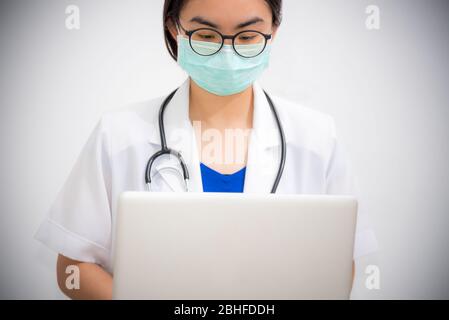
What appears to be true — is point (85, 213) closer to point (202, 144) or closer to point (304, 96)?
point (202, 144)

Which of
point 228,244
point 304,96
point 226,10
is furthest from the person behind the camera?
point 304,96

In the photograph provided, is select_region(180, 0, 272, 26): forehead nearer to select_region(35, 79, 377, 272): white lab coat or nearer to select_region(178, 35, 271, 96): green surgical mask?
select_region(178, 35, 271, 96): green surgical mask

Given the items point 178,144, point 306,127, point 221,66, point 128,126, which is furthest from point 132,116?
point 306,127

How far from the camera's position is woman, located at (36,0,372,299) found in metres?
1.05

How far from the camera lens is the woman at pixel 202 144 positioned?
3.45ft

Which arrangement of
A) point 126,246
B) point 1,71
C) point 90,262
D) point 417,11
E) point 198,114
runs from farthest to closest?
point 417,11 → point 1,71 → point 198,114 → point 90,262 → point 126,246

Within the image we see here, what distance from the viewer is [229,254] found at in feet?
2.27

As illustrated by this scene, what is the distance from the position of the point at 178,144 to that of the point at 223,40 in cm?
27

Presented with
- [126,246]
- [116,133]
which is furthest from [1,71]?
[126,246]

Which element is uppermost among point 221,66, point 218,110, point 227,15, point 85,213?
point 227,15

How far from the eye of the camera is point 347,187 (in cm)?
118

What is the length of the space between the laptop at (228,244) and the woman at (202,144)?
36 cm

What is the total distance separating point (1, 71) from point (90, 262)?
65cm
